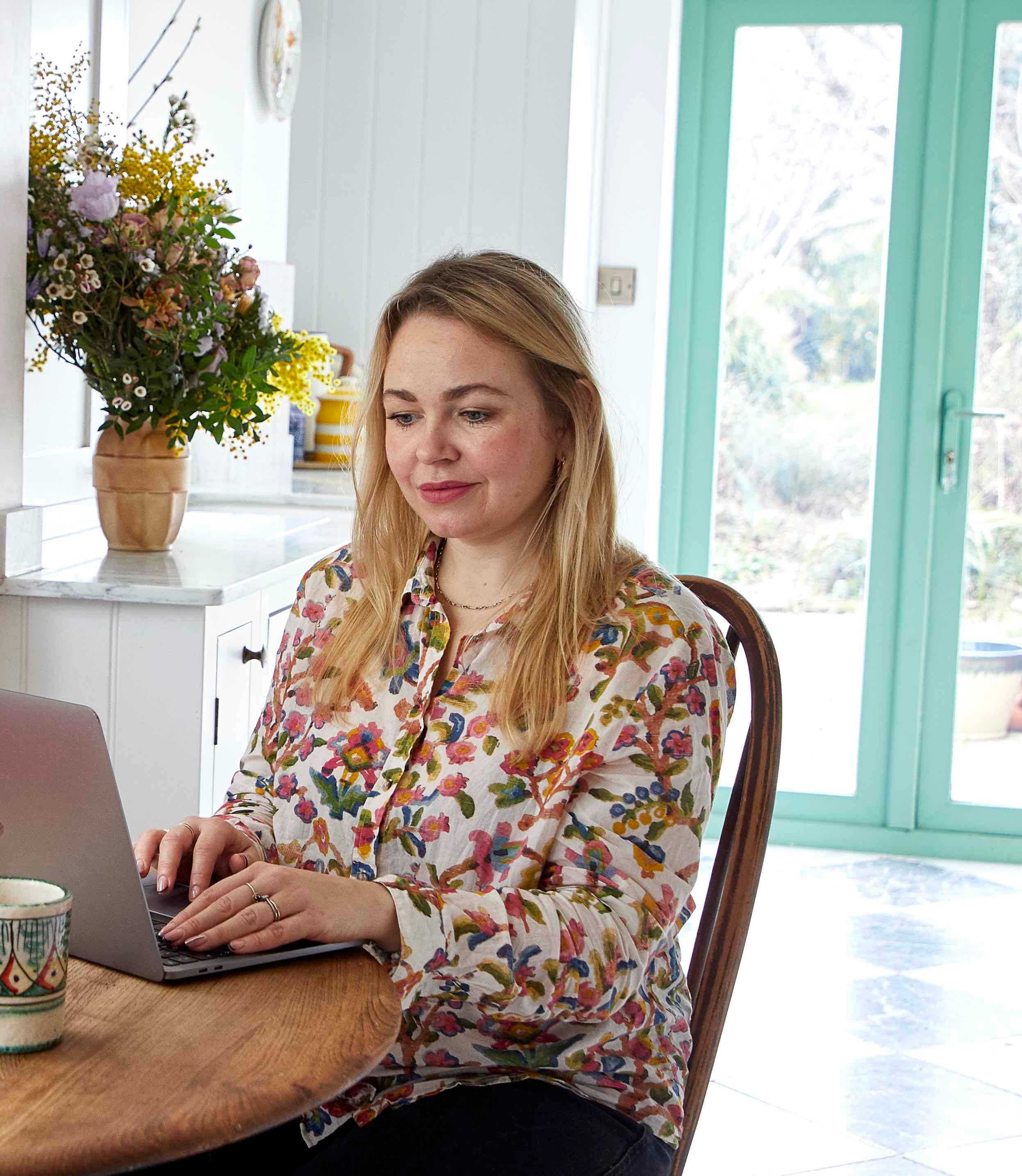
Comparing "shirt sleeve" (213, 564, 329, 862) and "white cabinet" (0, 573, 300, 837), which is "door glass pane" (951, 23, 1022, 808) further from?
"shirt sleeve" (213, 564, 329, 862)

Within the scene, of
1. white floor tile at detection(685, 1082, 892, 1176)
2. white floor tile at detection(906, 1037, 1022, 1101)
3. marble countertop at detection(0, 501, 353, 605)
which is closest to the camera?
marble countertop at detection(0, 501, 353, 605)

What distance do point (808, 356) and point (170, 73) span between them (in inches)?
80.5

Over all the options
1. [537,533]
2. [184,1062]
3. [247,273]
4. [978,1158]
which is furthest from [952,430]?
[184,1062]

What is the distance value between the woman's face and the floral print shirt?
0.37 ft

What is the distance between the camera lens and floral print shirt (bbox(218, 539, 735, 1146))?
110cm

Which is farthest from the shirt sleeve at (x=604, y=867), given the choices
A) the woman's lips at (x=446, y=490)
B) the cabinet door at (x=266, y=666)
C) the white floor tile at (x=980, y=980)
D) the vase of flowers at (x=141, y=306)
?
the white floor tile at (x=980, y=980)

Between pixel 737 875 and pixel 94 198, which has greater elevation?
pixel 94 198

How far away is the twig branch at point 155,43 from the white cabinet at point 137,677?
47.2 inches

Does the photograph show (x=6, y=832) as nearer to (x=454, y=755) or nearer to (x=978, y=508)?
(x=454, y=755)

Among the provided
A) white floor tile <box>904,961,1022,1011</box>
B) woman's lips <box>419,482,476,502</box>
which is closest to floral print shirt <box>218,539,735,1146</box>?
woman's lips <box>419,482,476,502</box>

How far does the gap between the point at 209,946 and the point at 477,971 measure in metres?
0.21

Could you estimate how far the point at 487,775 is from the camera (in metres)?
1.25

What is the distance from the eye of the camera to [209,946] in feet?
3.26

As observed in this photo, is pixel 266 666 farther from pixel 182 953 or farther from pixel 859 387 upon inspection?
pixel 859 387
